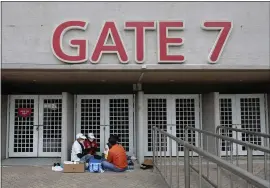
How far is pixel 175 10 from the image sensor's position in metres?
8.34

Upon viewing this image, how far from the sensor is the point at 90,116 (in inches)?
430

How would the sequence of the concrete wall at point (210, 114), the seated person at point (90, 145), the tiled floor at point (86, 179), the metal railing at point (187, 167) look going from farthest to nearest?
the concrete wall at point (210, 114) → the seated person at point (90, 145) → the tiled floor at point (86, 179) → the metal railing at point (187, 167)

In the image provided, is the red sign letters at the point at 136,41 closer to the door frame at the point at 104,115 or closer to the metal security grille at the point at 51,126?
the door frame at the point at 104,115

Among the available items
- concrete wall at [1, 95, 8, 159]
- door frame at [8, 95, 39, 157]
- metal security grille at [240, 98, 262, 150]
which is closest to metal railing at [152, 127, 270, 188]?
metal security grille at [240, 98, 262, 150]

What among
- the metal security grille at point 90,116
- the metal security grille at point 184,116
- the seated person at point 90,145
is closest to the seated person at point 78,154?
the seated person at point 90,145

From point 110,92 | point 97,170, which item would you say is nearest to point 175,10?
point 110,92

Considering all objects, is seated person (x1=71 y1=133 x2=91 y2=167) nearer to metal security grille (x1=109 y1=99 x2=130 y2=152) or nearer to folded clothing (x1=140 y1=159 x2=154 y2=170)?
folded clothing (x1=140 y1=159 x2=154 y2=170)

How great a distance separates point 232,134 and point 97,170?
17.1ft

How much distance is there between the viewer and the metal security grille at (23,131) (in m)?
10.7

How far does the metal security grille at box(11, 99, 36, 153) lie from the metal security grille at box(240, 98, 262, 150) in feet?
23.9

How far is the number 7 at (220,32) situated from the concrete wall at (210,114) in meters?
2.16

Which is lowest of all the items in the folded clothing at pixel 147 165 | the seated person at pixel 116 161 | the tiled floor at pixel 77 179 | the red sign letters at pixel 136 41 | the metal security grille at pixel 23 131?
the tiled floor at pixel 77 179

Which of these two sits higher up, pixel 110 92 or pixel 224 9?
pixel 224 9

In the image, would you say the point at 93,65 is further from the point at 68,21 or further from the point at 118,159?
the point at 118,159
